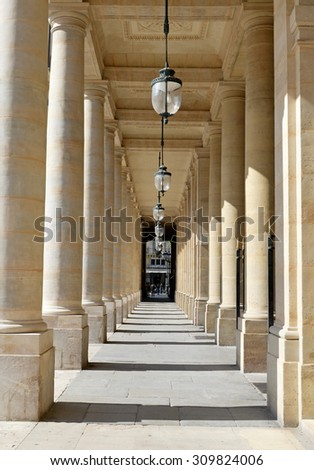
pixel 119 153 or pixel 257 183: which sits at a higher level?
pixel 119 153

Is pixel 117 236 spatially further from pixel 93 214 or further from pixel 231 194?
pixel 231 194

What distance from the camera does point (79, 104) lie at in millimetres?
16859

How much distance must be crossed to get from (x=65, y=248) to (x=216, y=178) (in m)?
12.6

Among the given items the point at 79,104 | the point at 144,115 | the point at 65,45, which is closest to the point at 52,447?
the point at 79,104

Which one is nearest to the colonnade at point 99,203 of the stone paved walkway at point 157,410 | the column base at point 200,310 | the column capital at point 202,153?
the column base at point 200,310

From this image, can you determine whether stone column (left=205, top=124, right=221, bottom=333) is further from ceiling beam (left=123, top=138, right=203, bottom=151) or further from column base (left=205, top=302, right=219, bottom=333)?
ceiling beam (left=123, top=138, right=203, bottom=151)

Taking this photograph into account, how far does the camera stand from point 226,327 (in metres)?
21.4

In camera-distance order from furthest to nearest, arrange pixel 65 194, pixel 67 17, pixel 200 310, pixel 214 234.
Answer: pixel 200 310 → pixel 214 234 → pixel 67 17 → pixel 65 194

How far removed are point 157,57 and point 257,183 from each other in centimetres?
925

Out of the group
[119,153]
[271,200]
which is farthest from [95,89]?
[119,153]

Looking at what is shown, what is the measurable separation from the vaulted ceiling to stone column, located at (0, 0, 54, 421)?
22.8ft

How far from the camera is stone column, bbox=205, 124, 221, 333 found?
26.3 metres

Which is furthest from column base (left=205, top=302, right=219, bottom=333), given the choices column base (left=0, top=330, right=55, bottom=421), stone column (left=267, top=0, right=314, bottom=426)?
column base (left=0, top=330, right=55, bottom=421)

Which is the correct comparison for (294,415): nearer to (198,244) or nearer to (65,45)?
(65,45)
